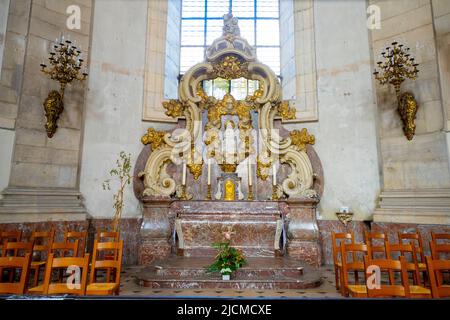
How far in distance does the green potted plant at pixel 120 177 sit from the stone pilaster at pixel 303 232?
376 centimetres

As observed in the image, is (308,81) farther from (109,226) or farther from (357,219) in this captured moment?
(109,226)

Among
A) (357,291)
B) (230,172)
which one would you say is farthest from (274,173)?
(357,291)

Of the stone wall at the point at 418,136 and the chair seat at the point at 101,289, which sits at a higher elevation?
the stone wall at the point at 418,136

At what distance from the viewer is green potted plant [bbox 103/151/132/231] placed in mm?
7031

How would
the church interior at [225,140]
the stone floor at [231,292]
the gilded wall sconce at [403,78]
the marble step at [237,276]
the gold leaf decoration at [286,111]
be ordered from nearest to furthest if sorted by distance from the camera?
the stone floor at [231,292], the marble step at [237,276], the church interior at [225,140], the gilded wall sconce at [403,78], the gold leaf decoration at [286,111]

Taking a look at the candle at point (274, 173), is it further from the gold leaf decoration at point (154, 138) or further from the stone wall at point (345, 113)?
the gold leaf decoration at point (154, 138)

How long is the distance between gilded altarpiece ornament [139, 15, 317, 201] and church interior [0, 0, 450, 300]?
0.04 m

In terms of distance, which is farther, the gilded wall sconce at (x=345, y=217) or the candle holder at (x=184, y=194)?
the candle holder at (x=184, y=194)

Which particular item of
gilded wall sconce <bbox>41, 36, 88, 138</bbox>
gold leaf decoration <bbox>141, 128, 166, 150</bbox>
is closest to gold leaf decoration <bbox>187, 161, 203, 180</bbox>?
gold leaf decoration <bbox>141, 128, 166, 150</bbox>

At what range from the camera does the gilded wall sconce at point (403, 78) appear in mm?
6242

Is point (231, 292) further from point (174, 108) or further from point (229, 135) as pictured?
point (174, 108)

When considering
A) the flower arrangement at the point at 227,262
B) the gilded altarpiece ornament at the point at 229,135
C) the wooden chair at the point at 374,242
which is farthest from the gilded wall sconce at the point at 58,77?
the wooden chair at the point at 374,242

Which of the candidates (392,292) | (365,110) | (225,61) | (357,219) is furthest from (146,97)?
(392,292)
